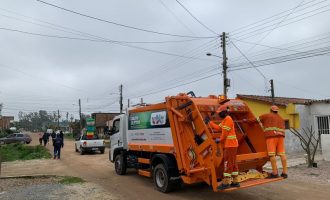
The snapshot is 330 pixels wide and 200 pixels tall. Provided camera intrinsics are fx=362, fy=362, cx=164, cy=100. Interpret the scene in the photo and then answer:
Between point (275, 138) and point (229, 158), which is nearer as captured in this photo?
point (229, 158)

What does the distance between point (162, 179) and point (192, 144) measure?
1868 millimetres

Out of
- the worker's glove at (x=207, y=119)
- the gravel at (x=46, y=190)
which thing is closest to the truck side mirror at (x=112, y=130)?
the gravel at (x=46, y=190)

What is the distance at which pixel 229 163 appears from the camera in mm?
8055

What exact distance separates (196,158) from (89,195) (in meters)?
3.31

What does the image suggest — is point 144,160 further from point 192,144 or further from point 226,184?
point 226,184

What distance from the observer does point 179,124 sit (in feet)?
31.3

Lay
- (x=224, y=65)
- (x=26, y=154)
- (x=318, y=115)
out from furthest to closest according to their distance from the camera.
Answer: (x=26, y=154), (x=224, y=65), (x=318, y=115)

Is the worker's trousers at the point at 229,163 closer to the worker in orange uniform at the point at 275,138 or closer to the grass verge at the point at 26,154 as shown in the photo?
the worker in orange uniform at the point at 275,138

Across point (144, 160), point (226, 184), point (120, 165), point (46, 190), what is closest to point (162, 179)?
point (144, 160)

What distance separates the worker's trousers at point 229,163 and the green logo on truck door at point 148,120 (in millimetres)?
2446

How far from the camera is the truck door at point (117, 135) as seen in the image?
13.6 m

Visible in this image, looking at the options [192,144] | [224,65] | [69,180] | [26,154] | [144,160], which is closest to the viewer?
[192,144]

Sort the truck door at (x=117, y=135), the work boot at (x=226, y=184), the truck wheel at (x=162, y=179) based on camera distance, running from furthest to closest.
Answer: the truck door at (x=117, y=135) → the truck wheel at (x=162, y=179) → the work boot at (x=226, y=184)

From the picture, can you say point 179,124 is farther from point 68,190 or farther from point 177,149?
point 68,190
